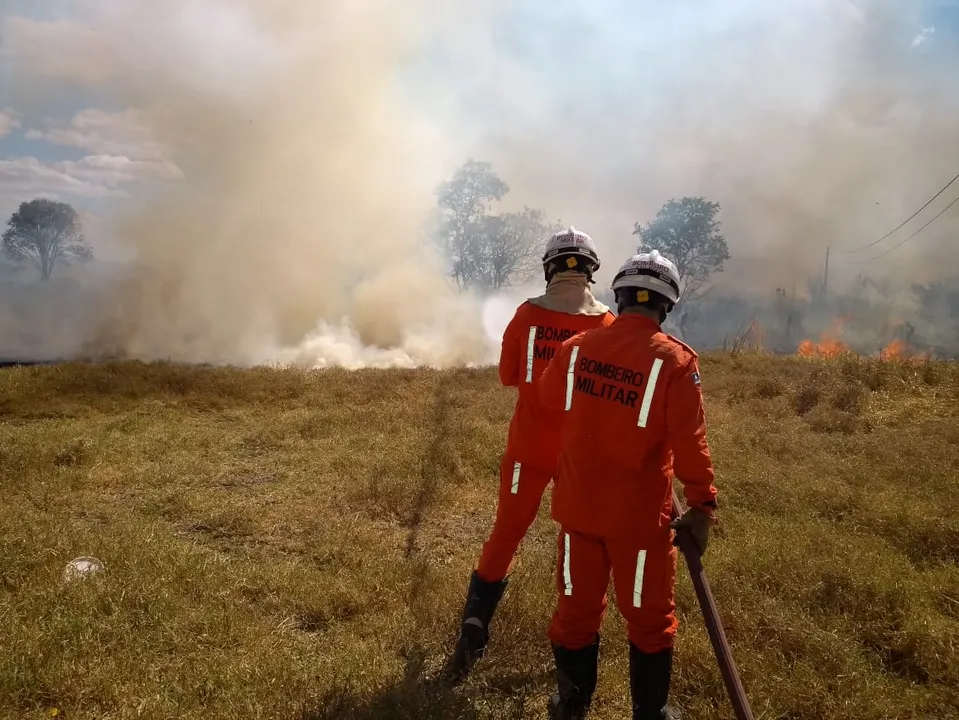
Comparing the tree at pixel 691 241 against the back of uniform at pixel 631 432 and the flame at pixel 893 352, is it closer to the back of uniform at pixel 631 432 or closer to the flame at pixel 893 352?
the flame at pixel 893 352

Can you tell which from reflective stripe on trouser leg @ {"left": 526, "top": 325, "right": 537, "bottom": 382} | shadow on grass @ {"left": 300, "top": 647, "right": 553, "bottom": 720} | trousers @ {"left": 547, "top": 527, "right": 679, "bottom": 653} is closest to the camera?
trousers @ {"left": 547, "top": 527, "right": 679, "bottom": 653}

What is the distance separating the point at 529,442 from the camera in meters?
3.25

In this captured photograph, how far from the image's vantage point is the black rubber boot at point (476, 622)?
3234mm

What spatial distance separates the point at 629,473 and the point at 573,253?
1332mm

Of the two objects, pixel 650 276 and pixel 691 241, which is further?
pixel 691 241

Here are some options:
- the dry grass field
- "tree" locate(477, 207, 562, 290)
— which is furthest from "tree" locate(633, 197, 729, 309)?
the dry grass field

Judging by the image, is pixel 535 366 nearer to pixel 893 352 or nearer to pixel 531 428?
pixel 531 428

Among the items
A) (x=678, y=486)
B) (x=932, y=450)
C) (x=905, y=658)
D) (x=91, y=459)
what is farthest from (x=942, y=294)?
(x=91, y=459)

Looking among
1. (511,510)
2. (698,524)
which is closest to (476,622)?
(511,510)

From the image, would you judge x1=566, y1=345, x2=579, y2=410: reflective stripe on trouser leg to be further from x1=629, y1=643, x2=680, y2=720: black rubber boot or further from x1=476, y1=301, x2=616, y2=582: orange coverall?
x1=629, y1=643, x2=680, y2=720: black rubber boot

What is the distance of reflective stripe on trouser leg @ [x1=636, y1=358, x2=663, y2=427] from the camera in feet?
7.82

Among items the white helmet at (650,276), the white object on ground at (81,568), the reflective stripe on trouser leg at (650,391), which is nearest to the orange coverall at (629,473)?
the reflective stripe on trouser leg at (650,391)

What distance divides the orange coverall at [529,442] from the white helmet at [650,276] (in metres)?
0.70

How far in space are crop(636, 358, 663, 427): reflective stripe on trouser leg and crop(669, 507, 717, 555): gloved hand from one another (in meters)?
0.42
